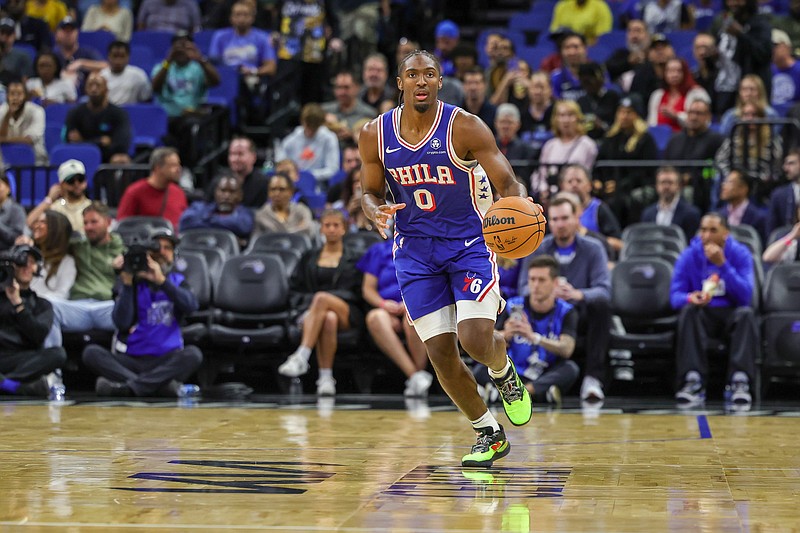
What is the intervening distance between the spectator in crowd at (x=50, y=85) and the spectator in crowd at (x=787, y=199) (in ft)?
25.8

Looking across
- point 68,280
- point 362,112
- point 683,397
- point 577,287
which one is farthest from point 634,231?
point 68,280

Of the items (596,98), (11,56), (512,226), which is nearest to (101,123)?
(11,56)

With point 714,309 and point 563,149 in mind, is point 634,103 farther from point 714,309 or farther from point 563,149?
point 714,309

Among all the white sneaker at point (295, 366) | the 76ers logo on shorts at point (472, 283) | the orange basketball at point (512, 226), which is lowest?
the white sneaker at point (295, 366)

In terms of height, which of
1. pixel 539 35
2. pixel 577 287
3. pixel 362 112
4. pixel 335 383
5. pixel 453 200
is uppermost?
pixel 539 35

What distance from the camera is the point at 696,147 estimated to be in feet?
39.5

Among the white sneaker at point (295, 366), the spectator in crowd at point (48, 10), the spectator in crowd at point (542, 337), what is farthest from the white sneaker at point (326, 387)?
the spectator in crowd at point (48, 10)

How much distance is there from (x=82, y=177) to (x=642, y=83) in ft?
19.1

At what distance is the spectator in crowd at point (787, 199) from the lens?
36.0ft

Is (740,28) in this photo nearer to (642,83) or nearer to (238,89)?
(642,83)

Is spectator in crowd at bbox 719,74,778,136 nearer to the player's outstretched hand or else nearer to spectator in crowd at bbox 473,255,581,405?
spectator in crowd at bbox 473,255,581,405

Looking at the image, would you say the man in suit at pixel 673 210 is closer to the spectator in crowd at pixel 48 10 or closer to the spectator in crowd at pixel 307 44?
the spectator in crowd at pixel 307 44

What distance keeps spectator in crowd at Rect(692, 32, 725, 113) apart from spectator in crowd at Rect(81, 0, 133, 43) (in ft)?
22.7

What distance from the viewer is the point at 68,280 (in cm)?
1076
